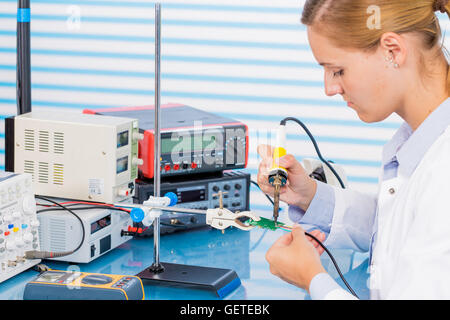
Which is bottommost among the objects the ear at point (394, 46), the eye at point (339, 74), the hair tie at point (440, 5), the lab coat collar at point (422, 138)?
the lab coat collar at point (422, 138)

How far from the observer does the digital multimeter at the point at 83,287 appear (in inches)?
60.7

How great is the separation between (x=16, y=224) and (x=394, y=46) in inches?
44.4

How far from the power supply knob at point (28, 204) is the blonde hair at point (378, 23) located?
0.97 m

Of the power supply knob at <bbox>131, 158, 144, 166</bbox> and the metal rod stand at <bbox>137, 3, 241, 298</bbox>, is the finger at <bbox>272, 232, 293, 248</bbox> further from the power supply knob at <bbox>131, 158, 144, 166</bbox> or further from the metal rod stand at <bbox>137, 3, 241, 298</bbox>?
the power supply knob at <bbox>131, 158, 144, 166</bbox>

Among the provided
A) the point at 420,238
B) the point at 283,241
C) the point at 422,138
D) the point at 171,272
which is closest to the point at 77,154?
the point at 171,272

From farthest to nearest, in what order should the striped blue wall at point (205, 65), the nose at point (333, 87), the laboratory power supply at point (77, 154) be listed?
1. the striped blue wall at point (205, 65)
2. the laboratory power supply at point (77, 154)
3. the nose at point (333, 87)

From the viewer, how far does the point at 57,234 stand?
6.16 feet

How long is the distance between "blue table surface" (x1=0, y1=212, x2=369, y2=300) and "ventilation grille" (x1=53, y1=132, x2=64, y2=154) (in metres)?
0.36

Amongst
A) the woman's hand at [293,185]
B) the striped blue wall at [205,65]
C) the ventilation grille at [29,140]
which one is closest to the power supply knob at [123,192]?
the ventilation grille at [29,140]

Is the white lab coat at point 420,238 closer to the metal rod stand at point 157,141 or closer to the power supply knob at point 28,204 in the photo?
the metal rod stand at point 157,141

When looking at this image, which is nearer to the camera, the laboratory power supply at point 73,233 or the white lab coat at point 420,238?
the white lab coat at point 420,238

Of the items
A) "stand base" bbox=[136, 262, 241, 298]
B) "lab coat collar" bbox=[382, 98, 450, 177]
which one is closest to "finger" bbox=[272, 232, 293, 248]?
"lab coat collar" bbox=[382, 98, 450, 177]

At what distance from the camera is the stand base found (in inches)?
68.3

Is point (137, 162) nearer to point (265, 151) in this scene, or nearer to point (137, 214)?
point (137, 214)
